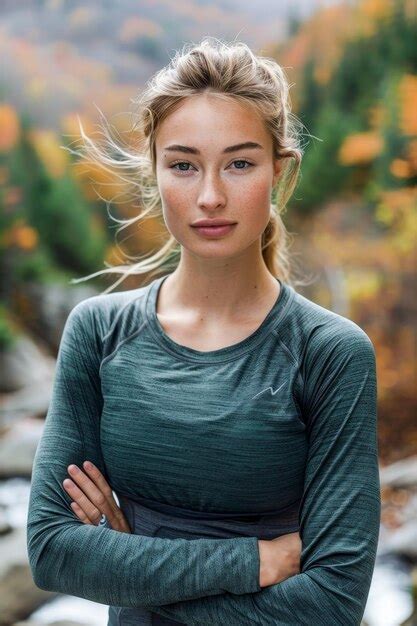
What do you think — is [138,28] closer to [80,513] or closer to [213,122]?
[213,122]

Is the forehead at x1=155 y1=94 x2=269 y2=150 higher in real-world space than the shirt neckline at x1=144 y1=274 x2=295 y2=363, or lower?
higher

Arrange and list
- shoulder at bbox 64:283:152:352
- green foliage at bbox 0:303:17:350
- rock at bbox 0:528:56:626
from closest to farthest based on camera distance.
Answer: shoulder at bbox 64:283:152:352 < rock at bbox 0:528:56:626 < green foliage at bbox 0:303:17:350

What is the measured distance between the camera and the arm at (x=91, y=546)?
1176 mm

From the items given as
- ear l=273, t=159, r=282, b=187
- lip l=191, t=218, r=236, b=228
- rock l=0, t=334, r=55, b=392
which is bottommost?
rock l=0, t=334, r=55, b=392

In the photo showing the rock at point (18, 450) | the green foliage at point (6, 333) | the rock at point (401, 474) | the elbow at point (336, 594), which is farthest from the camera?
the green foliage at point (6, 333)

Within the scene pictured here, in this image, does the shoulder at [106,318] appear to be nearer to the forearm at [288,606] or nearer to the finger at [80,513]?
the finger at [80,513]

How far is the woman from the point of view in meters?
1.18

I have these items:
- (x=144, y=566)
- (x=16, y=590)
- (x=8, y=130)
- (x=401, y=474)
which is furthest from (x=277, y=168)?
(x=8, y=130)

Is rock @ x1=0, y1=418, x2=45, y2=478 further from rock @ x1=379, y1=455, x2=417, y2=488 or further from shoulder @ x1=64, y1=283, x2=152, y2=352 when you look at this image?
shoulder @ x1=64, y1=283, x2=152, y2=352

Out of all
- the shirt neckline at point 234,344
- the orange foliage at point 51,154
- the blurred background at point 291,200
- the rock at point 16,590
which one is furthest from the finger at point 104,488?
the orange foliage at point 51,154

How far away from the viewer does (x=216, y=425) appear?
47.7 inches

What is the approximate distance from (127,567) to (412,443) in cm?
403

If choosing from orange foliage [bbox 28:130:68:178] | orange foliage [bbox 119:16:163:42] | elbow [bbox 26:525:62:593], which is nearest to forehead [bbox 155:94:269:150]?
elbow [bbox 26:525:62:593]

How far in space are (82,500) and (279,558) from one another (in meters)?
0.33
